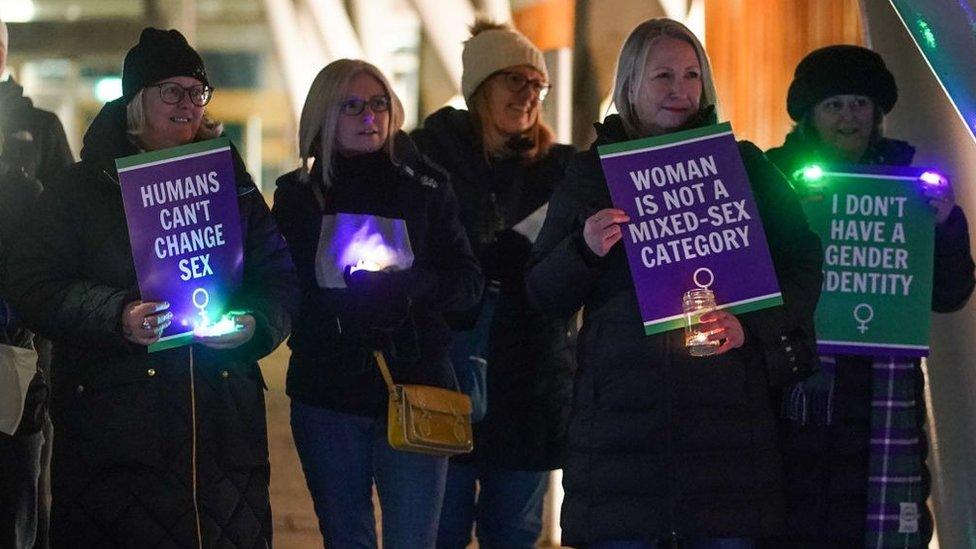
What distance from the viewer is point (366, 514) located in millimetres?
5605

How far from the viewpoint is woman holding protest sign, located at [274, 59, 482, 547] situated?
5.57 m

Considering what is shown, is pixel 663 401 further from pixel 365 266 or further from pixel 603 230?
pixel 365 266

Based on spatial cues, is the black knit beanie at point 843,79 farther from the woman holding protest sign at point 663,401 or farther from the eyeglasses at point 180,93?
the eyeglasses at point 180,93

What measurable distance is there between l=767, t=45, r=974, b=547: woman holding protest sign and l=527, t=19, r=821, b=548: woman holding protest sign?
1.49ft

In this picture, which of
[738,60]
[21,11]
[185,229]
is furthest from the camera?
[21,11]

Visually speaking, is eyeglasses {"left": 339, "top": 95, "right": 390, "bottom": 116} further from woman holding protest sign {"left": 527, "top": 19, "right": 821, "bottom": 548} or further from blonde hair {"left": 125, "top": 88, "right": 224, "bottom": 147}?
woman holding protest sign {"left": 527, "top": 19, "right": 821, "bottom": 548}

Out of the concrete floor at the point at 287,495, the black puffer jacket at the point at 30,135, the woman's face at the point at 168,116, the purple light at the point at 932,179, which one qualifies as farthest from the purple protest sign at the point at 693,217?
the concrete floor at the point at 287,495

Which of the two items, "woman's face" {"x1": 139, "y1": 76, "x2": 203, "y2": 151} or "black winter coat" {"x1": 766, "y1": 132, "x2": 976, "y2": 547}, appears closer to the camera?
"woman's face" {"x1": 139, "y1": 76, "x2": 203, "y2": 151}

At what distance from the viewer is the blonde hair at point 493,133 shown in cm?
635

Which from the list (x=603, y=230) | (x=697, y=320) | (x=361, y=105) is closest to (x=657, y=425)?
(x=697, y=320)

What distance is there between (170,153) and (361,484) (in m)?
1.22

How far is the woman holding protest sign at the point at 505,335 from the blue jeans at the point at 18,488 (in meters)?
1.42

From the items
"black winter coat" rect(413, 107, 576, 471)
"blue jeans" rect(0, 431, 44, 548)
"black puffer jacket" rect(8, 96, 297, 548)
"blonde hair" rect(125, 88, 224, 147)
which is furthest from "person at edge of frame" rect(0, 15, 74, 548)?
"black winter coat" rect(413, 107, 576, 471)

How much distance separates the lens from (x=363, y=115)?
575 centimetres
